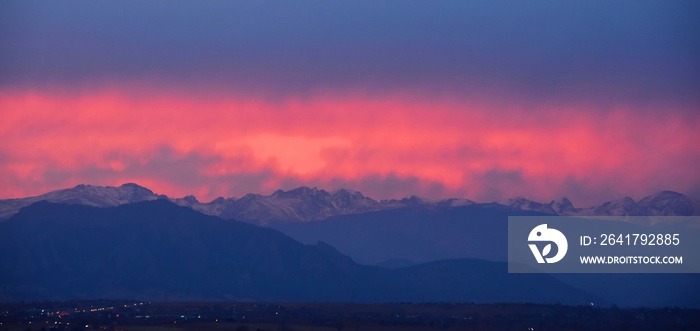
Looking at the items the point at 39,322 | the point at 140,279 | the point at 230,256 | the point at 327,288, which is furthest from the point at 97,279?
the point at 39,322

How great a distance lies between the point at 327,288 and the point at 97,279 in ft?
115

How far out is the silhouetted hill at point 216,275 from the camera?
181 meters


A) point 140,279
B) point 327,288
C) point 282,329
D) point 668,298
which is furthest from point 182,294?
point 282,329

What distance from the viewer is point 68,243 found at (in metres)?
198

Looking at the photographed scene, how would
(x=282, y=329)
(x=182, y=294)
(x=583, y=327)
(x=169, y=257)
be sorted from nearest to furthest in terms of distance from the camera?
(x=282, y=329), (x=583, y=327), (x=182, y=294), (x=169, y=257)

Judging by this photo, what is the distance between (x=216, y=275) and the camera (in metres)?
190

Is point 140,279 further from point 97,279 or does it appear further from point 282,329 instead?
point 282,329

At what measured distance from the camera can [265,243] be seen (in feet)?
655

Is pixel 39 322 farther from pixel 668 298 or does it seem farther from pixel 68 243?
pixel 668 298

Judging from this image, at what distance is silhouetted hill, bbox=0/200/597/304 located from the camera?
7126 inches

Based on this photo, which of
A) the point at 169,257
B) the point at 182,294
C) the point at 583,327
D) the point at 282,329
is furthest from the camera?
the point at 169,257

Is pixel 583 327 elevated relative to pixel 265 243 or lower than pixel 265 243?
lower

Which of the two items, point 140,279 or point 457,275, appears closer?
point 140,279

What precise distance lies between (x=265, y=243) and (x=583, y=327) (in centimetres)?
10498
